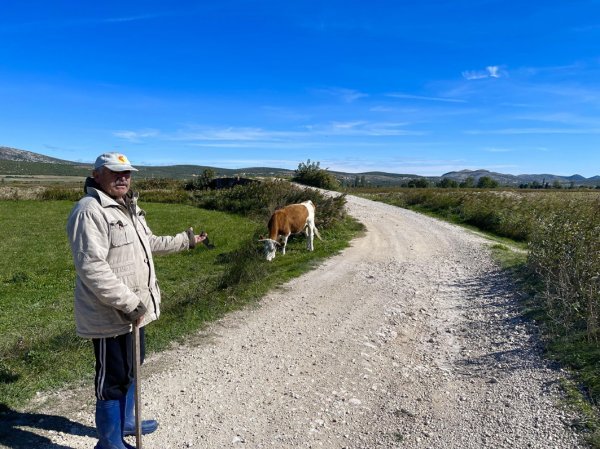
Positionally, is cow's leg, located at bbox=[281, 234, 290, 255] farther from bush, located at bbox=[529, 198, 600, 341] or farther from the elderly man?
the elderly man

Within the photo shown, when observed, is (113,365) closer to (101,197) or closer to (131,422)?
(131,422)

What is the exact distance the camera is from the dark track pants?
11.6 feet

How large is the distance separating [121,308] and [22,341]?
3.75m

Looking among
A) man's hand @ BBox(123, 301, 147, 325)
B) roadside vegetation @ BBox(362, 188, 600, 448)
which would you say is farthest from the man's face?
roadside vegetation @ BBox(362, 188, 600, 448)

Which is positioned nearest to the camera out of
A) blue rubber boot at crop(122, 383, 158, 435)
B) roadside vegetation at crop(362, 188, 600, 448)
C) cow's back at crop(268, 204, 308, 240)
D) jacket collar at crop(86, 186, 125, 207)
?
jacket collar at crop(86, 186, 125, 207)

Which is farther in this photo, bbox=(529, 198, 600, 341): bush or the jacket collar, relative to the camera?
bbox=(529, 198, 600, 341): bush

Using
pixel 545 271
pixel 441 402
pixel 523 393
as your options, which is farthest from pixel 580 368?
pixel 545 271

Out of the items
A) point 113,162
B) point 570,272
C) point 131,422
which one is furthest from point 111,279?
point 570,272

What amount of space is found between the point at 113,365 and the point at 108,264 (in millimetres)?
902

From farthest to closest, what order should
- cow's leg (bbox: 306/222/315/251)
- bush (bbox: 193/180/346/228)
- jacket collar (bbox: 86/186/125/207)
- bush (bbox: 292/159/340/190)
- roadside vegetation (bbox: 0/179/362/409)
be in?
bush (bbox: 292/159/340/190) < bush (bbox: 193/180/346/228) < cow's leg (bbox: 306/222/315/251) < roadside vegetation (bbox: 0/179/362/409) < jacket collar (bbox: 86/186/125/207)

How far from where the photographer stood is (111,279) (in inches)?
129

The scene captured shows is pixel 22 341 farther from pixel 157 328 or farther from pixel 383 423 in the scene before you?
pixel 383 423

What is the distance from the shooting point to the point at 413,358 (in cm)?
597

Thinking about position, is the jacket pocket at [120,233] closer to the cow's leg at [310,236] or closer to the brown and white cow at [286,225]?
the brown and white cow at [286,225]
